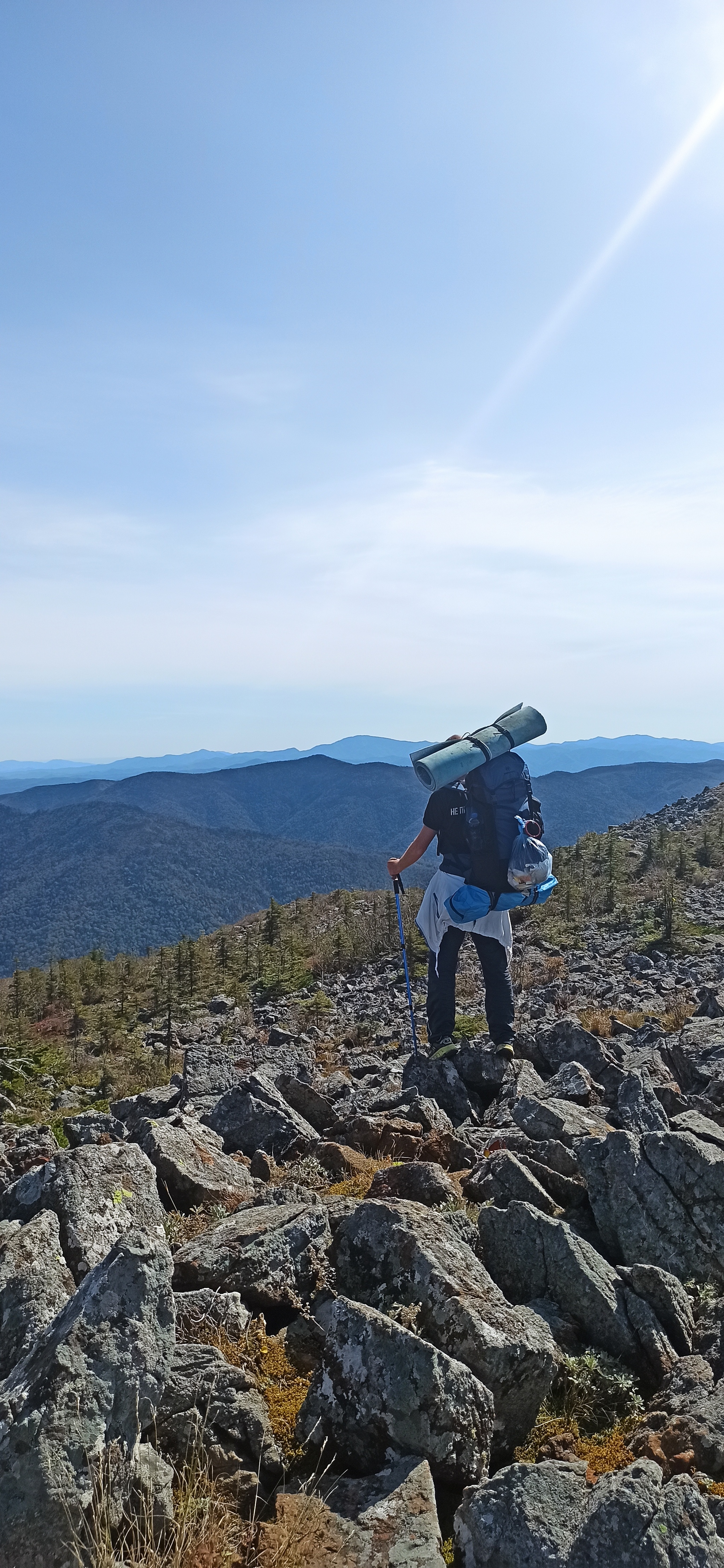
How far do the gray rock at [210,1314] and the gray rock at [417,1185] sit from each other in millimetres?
1304

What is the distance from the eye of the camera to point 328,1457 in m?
3.28

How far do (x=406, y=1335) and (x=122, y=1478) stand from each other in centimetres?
111

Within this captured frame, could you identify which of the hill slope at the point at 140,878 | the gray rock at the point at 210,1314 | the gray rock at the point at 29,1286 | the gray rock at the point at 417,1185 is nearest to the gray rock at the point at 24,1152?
the gray rock at the point at 29,1286

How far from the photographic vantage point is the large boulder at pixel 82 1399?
2.52 metres

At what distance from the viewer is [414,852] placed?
9.08 m

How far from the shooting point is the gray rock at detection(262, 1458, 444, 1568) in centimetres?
273

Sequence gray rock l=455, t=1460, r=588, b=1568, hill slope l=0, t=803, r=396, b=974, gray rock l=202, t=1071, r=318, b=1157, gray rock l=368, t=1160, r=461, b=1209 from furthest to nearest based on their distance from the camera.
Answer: hill slope l=0, t=803, r=396, b=974, gray rock l=202, t=1071, r=318, b=1157, gray rock l=368, t=1160, r=461, b=1209, gray rock l=455, t=1460, r=588, b=1568

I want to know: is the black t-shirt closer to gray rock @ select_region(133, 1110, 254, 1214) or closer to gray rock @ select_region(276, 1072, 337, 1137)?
gray rock @ select_region(276, 1072, 337, 1137)

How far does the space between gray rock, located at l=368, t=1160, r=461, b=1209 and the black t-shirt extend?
3864 millimetres

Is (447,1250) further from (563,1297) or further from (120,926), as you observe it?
(120,926)

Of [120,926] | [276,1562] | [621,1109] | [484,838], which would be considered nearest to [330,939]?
[484,838]

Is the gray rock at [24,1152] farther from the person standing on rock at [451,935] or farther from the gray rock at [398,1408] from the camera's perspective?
the person standing on rock at [451,935]

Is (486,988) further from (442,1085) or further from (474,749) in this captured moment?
(474,749)

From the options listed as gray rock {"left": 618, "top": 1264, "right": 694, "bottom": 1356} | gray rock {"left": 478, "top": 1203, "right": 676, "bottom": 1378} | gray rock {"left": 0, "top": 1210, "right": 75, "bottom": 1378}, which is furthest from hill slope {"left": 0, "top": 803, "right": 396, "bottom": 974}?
gray rock {"left": 618, "top": 1264, "right": 694, "bottom": 1356}
